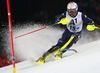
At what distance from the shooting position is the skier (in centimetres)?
391

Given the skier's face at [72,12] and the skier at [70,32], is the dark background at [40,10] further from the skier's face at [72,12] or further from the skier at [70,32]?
the skier's face at [72,12]

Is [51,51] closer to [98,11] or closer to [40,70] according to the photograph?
[40,70]

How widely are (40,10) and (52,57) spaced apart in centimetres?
301

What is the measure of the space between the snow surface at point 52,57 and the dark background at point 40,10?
458mm

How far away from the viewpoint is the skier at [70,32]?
3906 mm

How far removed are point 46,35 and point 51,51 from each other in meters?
2.21

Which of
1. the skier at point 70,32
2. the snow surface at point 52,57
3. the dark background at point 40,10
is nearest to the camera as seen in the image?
the snow surface at point 52,57

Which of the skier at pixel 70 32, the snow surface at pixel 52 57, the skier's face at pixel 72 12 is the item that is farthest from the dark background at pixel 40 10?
the skier's face at pixel 72 12

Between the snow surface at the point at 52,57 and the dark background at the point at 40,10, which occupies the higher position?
the dark background at the point at 40,10

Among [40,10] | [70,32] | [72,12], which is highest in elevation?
[72,12]

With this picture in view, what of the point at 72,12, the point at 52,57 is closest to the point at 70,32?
the point at 72,12

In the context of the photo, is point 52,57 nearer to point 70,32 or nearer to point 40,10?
point 70,32

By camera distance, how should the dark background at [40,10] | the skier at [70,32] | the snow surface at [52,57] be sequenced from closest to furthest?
the snow surface at [52,57]
the skier at [70,32]
the dark background at [40,10]

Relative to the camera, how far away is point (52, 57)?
13.2 feet
